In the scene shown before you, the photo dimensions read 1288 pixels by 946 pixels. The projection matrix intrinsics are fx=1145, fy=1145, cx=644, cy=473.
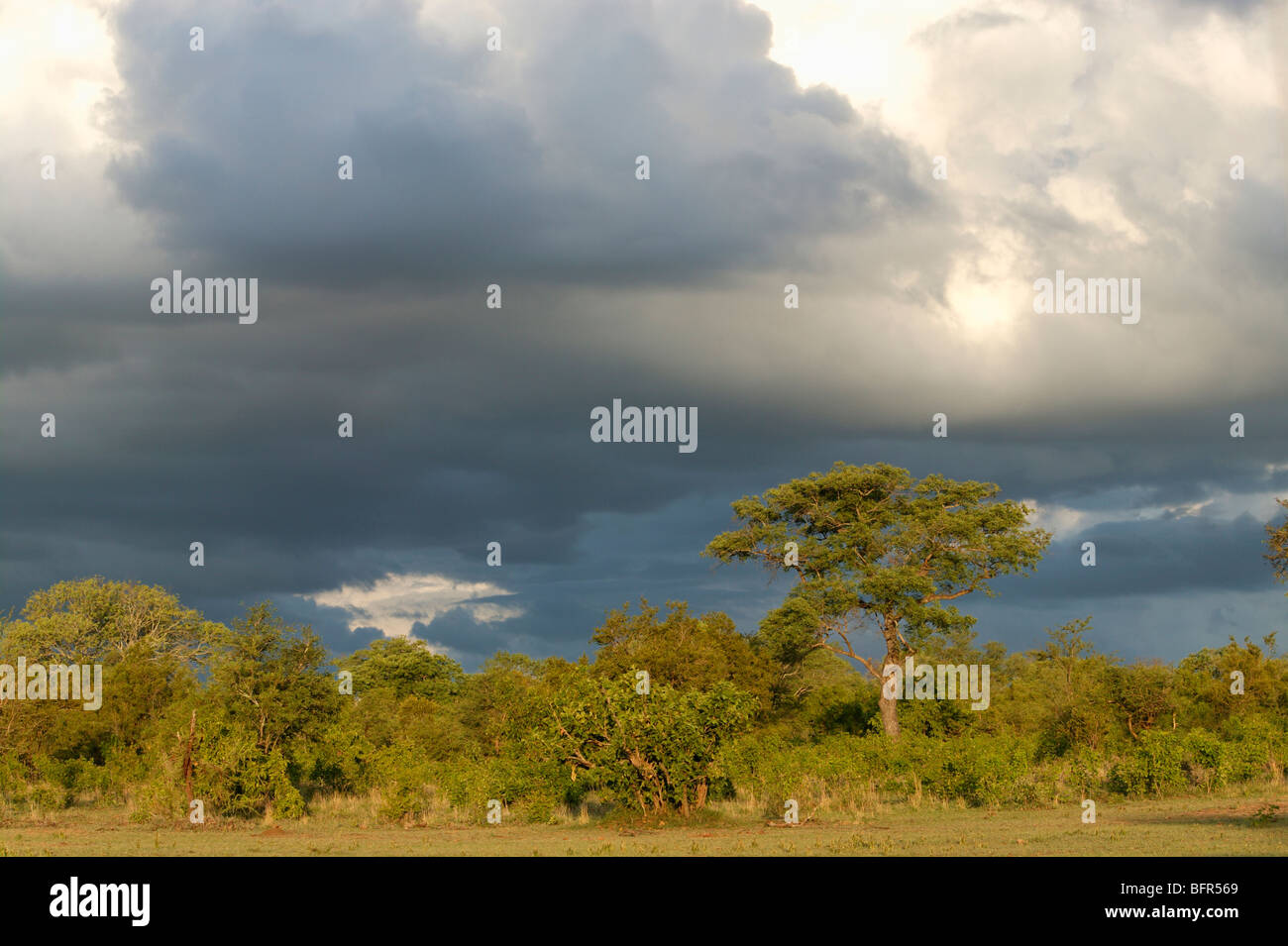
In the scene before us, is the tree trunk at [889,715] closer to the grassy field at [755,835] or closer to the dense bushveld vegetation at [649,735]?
the dense bushveld vegetation at [649,735]

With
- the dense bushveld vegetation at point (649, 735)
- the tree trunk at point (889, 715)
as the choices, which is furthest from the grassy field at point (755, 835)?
the tree trunk at point (889, 715)

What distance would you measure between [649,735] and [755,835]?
14.8 ft

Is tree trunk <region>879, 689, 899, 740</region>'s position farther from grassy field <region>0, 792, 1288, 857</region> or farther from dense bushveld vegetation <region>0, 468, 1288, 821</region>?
grassy field <region>0, 792, 1288, 857</region>

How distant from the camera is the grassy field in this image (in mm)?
21256

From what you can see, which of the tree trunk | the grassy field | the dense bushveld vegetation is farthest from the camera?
the tree trunk

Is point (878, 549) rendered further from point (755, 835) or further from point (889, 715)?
point (755, 835)

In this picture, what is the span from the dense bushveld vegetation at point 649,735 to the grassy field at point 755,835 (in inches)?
51.5

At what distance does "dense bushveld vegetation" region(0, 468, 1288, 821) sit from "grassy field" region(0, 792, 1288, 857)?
1.31 m

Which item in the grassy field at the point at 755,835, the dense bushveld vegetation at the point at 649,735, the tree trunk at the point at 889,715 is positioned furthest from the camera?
the tree trunk at the point at 889,715

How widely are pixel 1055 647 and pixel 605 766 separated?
117ft

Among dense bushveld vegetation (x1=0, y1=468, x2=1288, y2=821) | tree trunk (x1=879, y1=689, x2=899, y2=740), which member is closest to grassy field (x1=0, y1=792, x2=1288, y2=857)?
dense bushveld vegetation (x1=0, y1=468, x2=1288, y2=821)

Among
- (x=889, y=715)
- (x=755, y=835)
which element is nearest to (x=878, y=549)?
(x=889, y=715)

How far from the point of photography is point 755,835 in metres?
25.4

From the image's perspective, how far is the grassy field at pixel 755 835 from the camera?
837 inches
